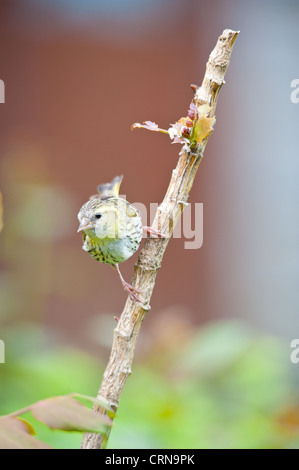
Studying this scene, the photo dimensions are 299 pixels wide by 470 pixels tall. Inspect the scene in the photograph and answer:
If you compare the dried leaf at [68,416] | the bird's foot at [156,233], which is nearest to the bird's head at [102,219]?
the bird's foot at [156,233]

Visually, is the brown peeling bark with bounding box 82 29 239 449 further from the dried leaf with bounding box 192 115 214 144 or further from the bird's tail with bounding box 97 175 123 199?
the bird's tail with bounding box 97 175 123 199

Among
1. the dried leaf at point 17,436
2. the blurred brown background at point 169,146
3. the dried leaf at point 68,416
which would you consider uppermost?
the blurred brown background at point 169,146

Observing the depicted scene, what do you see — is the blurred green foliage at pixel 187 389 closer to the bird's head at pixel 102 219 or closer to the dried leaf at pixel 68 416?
the bird's head at pixel 102 219

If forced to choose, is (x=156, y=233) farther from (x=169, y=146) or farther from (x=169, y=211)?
(x=169, y=146)

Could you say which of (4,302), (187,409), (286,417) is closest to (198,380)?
(187,409)

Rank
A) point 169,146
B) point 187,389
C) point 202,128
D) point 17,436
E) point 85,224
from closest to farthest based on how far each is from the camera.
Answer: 1. point 17,436
2. point 202,128
3. point 85,224
4. point 187,389
5. point 169,146

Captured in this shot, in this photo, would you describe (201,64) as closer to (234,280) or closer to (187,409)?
(234,280)

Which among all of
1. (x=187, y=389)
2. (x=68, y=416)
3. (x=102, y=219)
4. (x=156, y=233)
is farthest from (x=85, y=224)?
(x=68, y=416)
